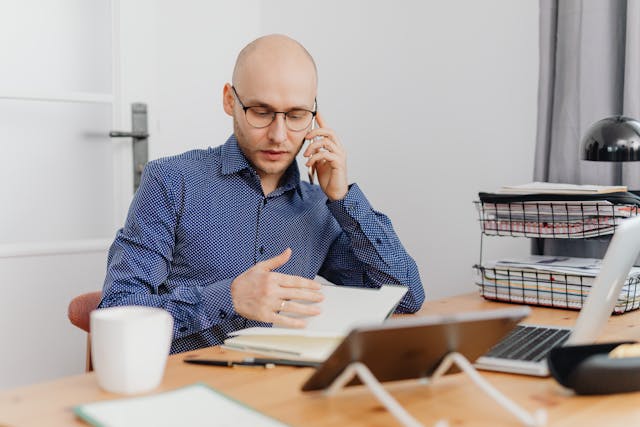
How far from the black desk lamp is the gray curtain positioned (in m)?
0.25

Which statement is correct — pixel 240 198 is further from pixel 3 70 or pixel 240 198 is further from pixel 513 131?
pixel 3 70

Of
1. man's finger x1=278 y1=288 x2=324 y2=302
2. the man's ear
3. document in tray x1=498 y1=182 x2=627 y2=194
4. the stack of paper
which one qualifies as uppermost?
the man's ear

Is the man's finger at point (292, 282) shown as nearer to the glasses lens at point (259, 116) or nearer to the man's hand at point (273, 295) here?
the man's hand at point (273, 295)

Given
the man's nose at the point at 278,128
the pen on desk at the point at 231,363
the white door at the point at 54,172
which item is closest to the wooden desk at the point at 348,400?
the pen on desk at the point at 231,363

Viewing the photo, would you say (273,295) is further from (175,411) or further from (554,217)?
(554,217)

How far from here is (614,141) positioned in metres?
1.61

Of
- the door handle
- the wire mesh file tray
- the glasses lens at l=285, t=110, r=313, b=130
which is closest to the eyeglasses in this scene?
the glasses lens at l=285, t=110, r=313, b=130

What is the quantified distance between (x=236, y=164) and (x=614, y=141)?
0.80 meters

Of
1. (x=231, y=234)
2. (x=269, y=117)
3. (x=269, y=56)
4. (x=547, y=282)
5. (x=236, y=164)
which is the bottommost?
(x=547, y=282)

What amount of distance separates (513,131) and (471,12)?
39cm

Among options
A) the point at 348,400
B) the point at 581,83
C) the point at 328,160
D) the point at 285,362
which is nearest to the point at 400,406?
the point at 348,400

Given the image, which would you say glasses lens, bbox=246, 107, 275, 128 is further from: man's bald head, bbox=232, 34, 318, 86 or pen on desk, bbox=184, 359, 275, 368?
pen on desk, bbox=184, 359, 275, 368

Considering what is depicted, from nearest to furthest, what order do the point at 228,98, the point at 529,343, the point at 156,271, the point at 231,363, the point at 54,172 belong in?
the point at 231,363 → the point at 529,343 → the point at 156,271 → the point at 228,98 → the point at 54,172

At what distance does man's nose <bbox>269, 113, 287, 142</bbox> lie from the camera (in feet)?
5.03
